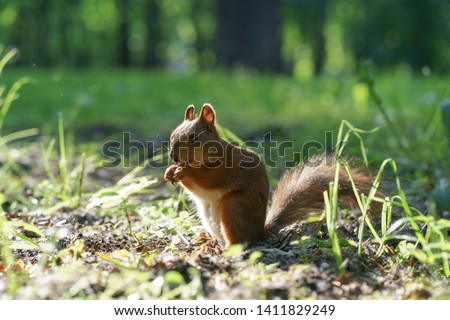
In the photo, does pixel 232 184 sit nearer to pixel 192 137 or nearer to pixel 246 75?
pixel 192 137

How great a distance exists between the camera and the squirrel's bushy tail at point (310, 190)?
2.69 m

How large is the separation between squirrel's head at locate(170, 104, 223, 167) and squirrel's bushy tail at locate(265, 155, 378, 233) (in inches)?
14.3

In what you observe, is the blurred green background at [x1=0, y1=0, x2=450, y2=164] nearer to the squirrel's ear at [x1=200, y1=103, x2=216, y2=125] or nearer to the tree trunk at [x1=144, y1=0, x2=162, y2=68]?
the tree trunk at [x1=144, y1=0, x2=162, y2=68]

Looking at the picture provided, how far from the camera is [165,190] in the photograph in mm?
3770

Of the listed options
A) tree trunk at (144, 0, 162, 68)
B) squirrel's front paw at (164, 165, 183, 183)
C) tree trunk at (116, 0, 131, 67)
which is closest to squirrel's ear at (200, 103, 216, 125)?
squirrel's front paw at (164, 165, 183, 183)

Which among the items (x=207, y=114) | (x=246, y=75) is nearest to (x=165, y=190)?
(x=207, y=114)

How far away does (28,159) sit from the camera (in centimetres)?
464

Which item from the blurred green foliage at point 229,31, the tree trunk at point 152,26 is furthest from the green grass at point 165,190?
the tree trunk at point 152,26

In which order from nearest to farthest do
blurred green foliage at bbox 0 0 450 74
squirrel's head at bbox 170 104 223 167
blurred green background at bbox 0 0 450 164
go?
squirrel's head at bbox 170 104 223 167
blurred green background at bbox 0 0 450 164
blurred green foliage at bbox 0 0 450 74

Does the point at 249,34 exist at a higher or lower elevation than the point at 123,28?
lower

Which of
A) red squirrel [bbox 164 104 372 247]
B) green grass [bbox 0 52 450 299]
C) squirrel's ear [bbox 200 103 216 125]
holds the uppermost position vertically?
squirrel's ear [bbox 200 103 216 125]

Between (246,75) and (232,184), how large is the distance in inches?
289

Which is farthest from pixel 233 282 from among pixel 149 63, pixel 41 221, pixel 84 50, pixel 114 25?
pixel 84 50

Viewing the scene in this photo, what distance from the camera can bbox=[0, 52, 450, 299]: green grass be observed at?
209 centimetres
